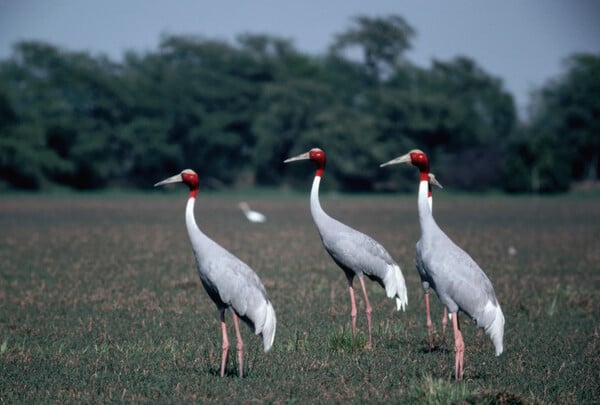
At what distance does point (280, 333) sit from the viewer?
35.0ft

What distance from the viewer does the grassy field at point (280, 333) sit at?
7.70 meters

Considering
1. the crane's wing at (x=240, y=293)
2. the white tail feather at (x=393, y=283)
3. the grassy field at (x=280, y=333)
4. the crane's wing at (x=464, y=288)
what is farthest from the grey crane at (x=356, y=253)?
the crane's wing at (x=240, y=293)

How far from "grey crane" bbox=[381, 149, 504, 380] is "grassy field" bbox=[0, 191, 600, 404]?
52 centimetres

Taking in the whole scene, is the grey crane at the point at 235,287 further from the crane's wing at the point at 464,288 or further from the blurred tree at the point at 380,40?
the blurred tree at the point at 380,40

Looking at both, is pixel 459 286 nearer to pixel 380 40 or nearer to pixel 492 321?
pixel 492 321

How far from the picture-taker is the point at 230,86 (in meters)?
76.8

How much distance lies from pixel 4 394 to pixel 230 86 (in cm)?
7053

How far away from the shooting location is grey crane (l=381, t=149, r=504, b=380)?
8.16m

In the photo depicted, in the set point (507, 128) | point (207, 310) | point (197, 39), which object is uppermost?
point (197, 39)

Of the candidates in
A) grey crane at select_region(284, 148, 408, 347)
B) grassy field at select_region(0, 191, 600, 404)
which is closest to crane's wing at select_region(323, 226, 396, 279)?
grey crane at select_region(284, 148, 408, 347)

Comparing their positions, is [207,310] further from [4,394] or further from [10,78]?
[10,78]

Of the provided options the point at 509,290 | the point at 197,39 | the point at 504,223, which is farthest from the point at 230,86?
the point at 509,290

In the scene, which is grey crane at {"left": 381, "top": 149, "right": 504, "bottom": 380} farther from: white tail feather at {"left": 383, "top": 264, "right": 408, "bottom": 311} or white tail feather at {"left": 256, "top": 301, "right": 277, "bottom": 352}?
white tail feather at {"left": 383, "top": 264, "right": 408, "bottom": 311}

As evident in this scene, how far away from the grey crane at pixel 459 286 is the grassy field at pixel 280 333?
52 centimetres
